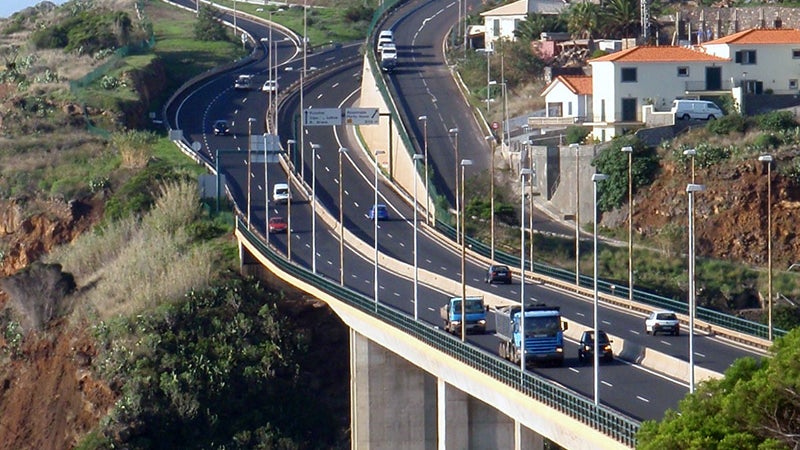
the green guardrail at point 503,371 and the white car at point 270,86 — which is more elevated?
the white car at point 270,86

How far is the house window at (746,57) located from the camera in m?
100

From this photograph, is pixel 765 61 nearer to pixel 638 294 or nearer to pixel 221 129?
pixel 221 129

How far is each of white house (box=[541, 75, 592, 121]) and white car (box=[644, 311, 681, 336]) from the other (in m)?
45.4

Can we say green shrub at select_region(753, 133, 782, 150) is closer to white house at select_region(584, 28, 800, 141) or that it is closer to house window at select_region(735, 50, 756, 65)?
white house at select_region(584, 28, 800, 141)

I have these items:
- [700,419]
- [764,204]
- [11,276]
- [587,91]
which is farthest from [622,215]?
[700,419]

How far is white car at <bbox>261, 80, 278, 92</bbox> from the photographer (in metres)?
124

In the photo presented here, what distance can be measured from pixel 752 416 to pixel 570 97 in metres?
72.0

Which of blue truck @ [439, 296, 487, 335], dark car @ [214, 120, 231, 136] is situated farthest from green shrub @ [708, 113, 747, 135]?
blue truck @ [439, 296, 487, 335]

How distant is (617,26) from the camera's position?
4764 inches

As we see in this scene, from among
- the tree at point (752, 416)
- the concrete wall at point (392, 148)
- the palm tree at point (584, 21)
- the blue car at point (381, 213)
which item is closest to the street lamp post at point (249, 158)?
the blue car at point (381, 213)

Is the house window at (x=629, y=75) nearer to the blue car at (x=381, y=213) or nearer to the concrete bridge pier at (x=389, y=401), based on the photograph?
the blue car at (x=381, y=213)

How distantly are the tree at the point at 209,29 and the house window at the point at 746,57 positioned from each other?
59886 mm

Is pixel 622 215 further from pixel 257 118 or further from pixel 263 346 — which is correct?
pixel 257 118

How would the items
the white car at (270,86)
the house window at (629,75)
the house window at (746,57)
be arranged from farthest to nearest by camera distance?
the white car at (270,86), the house window at (746,57), the house window at (629,75)
